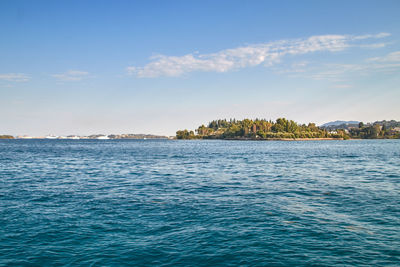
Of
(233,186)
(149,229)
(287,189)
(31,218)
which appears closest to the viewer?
(149,229)

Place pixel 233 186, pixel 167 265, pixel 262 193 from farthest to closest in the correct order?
pixel 233 186, pixel 262 193, pixel 167 265

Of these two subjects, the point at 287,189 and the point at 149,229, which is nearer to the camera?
the point at 149,229

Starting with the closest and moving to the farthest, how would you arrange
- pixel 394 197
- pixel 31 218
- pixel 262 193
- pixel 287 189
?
1. pixel 31 218
2. pixel 394 197
3. pixel 262 193
4. pixel 287 189

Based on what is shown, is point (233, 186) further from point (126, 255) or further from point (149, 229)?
point (126, 255)

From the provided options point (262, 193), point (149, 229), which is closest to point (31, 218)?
point (149, 229)

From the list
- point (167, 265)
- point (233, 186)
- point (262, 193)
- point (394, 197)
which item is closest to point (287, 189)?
point (262, 193)

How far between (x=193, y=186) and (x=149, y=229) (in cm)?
1578

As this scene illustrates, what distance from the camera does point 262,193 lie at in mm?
28391

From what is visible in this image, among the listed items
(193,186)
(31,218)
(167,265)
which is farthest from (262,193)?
(31,218)

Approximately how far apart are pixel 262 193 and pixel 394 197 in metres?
11.3

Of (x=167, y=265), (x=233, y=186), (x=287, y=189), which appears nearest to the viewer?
(x=167, y=265)

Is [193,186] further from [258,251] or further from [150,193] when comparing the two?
[258,251]

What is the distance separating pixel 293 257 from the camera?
1340 cm

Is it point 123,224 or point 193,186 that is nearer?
point 123,224
